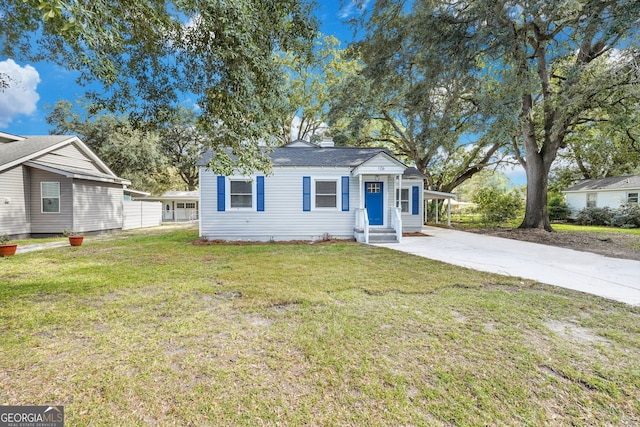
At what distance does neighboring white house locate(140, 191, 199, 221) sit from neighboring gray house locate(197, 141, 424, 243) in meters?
14.8

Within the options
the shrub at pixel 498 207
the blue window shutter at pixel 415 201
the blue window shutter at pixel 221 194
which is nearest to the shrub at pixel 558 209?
the shrub at pixel 498 207

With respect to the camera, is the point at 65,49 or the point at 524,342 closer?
the point at 524,342

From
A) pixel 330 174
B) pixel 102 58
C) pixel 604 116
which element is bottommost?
pixel 330 174

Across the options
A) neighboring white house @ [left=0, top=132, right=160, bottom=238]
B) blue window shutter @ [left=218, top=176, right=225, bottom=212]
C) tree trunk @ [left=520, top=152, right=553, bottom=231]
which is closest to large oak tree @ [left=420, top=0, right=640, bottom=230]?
tree trunk @ [left=520, top=152, right=553, bottom=231]

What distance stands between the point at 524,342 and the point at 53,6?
543cm

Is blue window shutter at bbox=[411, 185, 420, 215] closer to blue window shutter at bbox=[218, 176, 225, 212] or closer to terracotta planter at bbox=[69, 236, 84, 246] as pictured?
blue window shutter at bbox=[218, 176, 225, 212]

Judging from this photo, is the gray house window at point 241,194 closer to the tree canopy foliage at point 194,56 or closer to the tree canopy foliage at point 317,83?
the tree canopy foliage at point 194,56

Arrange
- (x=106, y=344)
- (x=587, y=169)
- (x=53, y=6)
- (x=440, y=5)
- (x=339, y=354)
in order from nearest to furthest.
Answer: (x=53, y=6) → (x=339, y=354) → (x=106, y=344) → (x=440, y=5) → (x=587, y=169)

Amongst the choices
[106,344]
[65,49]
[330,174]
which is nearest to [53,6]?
[106,344]

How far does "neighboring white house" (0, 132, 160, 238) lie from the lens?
10.2 meters

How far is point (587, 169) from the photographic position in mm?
24641

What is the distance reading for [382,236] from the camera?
9898 mm

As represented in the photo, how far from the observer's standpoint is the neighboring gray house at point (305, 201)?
9836 millimetres

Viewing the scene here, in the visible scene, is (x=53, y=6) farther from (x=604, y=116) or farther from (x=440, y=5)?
(x=604, y=116)
